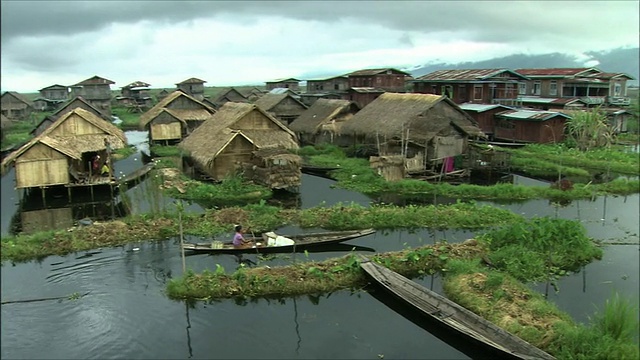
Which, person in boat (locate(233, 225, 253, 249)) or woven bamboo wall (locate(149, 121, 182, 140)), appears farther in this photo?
woven bamboo wall (locate(149, 121, 182, 140))

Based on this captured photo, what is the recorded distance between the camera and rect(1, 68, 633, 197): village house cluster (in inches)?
925

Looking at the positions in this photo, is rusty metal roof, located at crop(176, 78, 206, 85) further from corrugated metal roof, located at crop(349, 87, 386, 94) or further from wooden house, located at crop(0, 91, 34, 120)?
corrugated metal roof, located at crop(349, 87, 386, 94)

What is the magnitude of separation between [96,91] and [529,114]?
50.2 m

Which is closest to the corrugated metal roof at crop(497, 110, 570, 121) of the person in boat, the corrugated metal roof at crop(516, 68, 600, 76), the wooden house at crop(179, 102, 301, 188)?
the corrugated metal roof at crop(516, 68, 600, 76)

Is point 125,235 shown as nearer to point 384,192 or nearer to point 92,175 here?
point 92,175

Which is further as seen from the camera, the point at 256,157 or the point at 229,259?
the point at 256,157

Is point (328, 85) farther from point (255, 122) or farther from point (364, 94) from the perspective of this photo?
point (255, 122)

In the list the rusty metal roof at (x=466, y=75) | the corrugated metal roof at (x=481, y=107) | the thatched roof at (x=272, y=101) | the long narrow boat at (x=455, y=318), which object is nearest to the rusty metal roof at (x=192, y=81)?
the thatched roof at (x=272, y=101)

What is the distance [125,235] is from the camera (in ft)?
53.0

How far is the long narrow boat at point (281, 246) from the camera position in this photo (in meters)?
14.6

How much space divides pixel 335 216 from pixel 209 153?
30.9 feet

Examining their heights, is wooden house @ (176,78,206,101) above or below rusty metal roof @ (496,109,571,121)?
above

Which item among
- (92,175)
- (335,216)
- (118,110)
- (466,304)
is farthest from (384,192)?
(118,110)

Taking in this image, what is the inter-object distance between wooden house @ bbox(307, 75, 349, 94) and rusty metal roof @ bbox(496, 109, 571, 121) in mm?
17076
